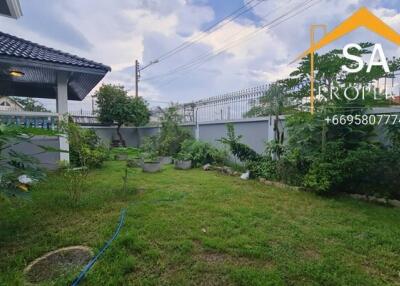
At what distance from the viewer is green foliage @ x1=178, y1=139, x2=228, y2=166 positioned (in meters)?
7.06

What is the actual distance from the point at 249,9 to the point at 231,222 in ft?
24.3

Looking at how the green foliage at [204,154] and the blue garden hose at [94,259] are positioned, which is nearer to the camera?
the blue garden hose at [94,259]

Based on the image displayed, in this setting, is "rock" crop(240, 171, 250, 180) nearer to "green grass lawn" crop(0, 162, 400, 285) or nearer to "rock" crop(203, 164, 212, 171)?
"green grass lawn" crop(0, 162, 400, 285)

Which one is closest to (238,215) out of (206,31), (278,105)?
(278,105)

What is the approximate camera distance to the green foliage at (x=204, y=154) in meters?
7.06

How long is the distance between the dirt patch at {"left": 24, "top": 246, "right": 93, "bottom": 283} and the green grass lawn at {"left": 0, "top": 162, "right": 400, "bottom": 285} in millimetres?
85

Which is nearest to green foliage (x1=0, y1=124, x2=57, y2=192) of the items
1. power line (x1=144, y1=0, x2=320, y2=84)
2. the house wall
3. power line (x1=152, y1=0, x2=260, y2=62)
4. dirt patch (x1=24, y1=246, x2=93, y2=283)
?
dirt patch (x1=24, y1=246, x2=93, y2=283)

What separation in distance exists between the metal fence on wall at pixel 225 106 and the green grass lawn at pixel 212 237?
3.15 meters

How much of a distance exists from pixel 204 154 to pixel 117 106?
6080mm

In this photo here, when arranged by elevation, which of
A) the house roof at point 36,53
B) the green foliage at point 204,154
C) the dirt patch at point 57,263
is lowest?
the dirt patch at point 57,263

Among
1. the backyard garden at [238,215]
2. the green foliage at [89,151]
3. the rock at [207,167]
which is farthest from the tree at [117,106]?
the rock at [207,167]

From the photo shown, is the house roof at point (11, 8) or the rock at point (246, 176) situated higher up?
the house roof at point (11, 8)

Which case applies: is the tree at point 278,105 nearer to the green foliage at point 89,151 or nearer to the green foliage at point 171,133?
the green foliage at point 171,133

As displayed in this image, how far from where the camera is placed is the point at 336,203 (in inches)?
146
